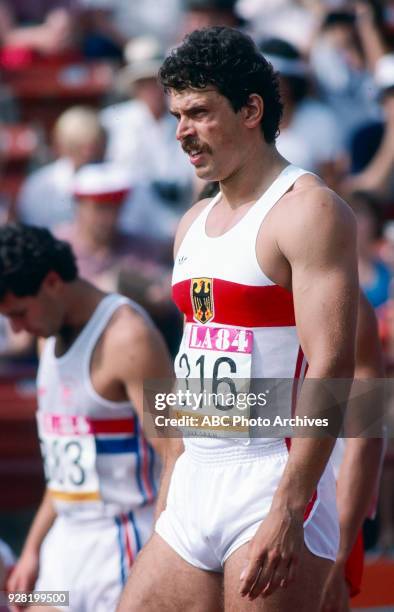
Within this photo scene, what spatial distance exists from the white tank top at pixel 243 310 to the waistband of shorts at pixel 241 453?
0.01 m

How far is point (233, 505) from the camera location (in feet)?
10.9

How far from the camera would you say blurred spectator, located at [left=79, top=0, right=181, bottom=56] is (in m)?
10.3

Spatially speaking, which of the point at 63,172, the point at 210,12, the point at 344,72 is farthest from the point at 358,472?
the point at 344,72

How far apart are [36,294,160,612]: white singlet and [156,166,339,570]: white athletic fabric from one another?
3.55 feet

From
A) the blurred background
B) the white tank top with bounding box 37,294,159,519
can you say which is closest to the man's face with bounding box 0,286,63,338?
the white tank top with bounding box 37,294,159,519

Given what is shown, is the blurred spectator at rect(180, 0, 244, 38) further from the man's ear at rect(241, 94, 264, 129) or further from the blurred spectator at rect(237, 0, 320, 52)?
the man's ear at rect(241, 94, 264, 129)

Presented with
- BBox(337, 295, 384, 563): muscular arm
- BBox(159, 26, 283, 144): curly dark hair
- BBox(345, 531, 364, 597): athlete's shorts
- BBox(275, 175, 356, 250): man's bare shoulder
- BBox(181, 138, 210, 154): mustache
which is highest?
BBox(159, 26, 283, 144): curly dark hair

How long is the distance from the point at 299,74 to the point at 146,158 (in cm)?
133

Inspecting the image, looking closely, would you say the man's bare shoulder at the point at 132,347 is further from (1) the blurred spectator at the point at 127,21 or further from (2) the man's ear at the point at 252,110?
(1) the blurred spectator at the point at 127,21

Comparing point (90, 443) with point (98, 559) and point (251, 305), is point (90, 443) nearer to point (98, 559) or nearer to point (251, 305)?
point (98, 559)

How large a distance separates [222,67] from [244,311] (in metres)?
0.64

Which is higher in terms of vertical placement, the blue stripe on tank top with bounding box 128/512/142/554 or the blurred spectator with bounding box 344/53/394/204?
the blurred spectator with bounding box 344/53/394/204

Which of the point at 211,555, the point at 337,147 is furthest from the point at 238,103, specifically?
the point at 337,147

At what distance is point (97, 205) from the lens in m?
7.41
